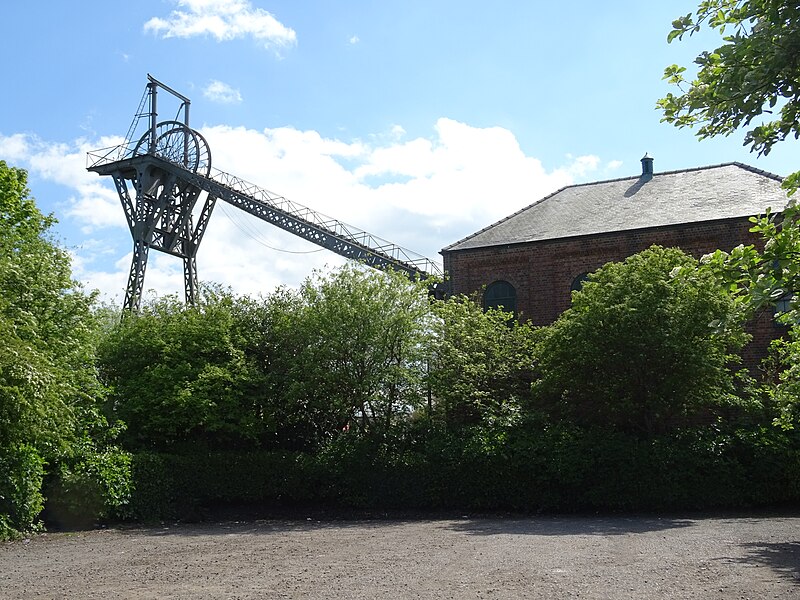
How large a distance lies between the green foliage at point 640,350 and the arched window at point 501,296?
28.6 feet

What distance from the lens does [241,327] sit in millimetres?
21938

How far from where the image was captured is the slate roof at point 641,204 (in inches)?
1061

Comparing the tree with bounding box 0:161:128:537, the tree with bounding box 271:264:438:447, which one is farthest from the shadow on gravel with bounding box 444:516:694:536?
the tree with bounding box 0:161:128:537

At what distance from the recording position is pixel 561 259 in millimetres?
28453

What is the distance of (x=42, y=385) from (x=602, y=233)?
65.5 feet

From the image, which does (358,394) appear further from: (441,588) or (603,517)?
(441,588)

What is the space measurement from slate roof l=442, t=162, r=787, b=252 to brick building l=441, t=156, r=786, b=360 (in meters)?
0.04

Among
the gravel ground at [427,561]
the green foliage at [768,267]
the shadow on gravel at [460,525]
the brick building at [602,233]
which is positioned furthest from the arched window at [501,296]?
the green foliage at [768,267]

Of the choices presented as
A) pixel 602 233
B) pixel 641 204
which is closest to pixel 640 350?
pixel 602 233

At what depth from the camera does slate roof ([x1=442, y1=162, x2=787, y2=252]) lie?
88.4 ft

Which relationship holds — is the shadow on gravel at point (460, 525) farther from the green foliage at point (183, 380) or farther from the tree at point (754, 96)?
the tree at point (754, 96)

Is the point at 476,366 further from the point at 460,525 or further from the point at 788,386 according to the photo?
the point at 788,386

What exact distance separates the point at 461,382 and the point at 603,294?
4517mm

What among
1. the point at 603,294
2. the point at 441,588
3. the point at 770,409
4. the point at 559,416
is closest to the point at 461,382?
the point at 559,416
